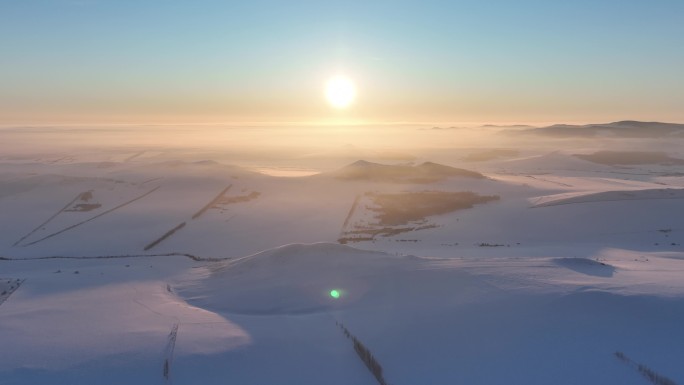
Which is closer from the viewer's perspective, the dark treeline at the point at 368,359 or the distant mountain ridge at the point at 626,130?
the dark treeline at the point at 368,359

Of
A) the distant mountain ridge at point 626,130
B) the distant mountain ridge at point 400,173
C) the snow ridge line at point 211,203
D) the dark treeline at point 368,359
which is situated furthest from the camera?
the distant mountain ridge at point 626,130

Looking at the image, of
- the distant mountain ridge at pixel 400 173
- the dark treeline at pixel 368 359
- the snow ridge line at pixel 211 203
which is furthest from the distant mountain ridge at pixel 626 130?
the dark treeline at pixel 368 359

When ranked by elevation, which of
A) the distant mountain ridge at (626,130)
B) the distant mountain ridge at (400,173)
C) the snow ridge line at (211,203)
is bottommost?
the snow ridge line at (211,203)

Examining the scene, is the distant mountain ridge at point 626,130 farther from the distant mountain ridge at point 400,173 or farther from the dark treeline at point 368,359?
the dark treeline at point 368,359

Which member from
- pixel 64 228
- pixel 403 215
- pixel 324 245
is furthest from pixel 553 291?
pixel 64 228

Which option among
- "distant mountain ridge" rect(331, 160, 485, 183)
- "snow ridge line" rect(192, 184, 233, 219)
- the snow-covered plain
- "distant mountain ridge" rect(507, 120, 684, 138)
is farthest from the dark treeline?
"distant mountain ridge" rect(507, 120, 684, 138)

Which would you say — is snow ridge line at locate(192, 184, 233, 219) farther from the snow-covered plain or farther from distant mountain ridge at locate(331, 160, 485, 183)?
distant mountain ridge at locate(331, 160, 485, 183)

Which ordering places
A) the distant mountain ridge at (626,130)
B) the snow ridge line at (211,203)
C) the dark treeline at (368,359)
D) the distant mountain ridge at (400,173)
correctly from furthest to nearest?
the distant mountain ridge at (626,130), the distant mountain ridge at (400,173), the snow ridge line at (211,203), the dark treeline at (368,359)
